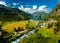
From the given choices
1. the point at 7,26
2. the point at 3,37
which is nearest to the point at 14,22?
the point at 7,26

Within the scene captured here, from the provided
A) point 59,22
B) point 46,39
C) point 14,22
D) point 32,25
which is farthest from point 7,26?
point 59,22

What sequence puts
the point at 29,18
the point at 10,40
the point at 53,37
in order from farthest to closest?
1. the point at 29,18
2. the point at 53,37
3. the point at 10,40

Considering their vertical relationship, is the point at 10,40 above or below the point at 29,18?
below

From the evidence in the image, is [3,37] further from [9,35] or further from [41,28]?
[41,28]

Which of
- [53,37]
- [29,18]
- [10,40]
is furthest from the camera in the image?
[29,18]

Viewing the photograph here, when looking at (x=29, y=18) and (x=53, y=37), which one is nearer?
(x=53, y=37)

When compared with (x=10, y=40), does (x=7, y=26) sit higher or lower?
higher

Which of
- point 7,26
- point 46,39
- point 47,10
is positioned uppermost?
point 47,10

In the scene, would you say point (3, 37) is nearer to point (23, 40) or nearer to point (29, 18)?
point (23, 40)

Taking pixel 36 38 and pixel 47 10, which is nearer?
pixel 36 38
